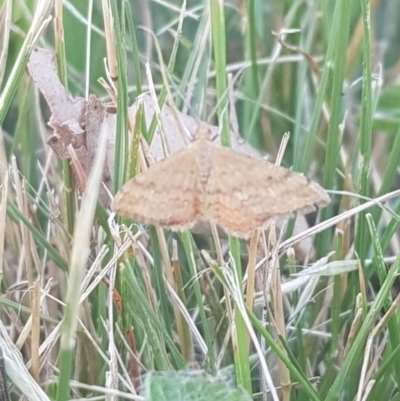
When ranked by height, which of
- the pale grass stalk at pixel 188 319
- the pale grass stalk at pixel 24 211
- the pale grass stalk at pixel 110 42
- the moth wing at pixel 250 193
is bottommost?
the pale grass stalk at pixel 188 319

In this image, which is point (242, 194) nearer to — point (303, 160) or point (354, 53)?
point (303, 160)

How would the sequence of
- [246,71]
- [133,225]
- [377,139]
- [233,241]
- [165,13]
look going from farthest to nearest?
[165,13] → [377,139] → [246,71] → [133,225] → [233,241]

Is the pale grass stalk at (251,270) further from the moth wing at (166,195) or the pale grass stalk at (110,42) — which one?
the pale grass stalk at (110,42)

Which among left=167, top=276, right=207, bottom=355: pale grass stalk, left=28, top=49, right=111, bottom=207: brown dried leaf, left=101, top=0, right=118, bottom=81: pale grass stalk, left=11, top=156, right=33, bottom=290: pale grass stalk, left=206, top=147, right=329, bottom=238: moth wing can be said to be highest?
left=101, top=0, right=118, bottom=81: pale grass stalk

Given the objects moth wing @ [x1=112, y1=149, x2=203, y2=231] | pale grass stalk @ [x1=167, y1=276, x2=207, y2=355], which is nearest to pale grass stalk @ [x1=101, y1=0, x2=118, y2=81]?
moth wing @ [x1=112, y1=149, x2=203, y2=231]

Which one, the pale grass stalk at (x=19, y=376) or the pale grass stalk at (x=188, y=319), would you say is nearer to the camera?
the pale grass stalk at (x=19, y=376)

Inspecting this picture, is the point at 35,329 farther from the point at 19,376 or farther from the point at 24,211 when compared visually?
the point at 24,211

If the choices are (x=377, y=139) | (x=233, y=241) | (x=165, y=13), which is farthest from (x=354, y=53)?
(x=233, y=241)

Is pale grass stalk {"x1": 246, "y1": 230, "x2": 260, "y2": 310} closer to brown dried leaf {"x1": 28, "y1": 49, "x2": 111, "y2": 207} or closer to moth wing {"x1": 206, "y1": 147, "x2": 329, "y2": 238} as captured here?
Result: moth wing {"x1": 206, "y1": 147, "x2": 329, "y2": 238}

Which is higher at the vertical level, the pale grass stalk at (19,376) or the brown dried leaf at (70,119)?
the brown dried leaf at (70,119)

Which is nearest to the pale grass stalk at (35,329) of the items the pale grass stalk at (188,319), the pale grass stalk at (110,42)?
the pale grass stalk at (188,319)

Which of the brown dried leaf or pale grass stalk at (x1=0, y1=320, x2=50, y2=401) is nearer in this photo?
pale grass stalk at (x1=0, y1=320, x2=50, y2=401)
